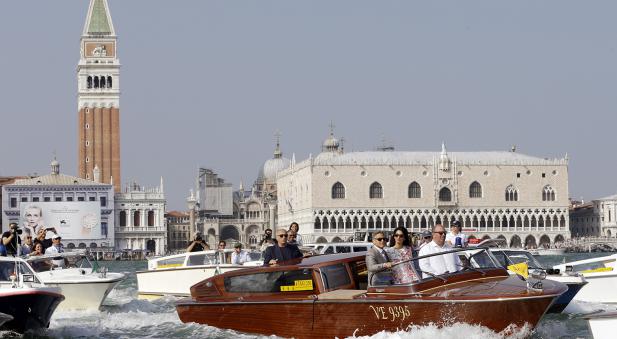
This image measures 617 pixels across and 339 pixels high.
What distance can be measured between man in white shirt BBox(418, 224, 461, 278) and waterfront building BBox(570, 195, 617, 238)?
358ft

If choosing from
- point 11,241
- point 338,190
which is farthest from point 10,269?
point 338,190

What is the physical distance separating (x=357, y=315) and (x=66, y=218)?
326ft

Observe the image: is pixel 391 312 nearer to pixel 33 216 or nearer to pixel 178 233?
pixel 33 216

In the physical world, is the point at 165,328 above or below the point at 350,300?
below

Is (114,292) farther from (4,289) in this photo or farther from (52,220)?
(52,220)

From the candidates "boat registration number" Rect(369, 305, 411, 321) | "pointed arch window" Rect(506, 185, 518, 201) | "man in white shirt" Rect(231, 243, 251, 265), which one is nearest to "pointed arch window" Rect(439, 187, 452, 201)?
"pointed arch window" Rect(506, 185, 518, 201)

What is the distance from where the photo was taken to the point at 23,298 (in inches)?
691

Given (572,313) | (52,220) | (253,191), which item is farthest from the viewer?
(253,191)

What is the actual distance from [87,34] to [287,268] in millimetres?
109476

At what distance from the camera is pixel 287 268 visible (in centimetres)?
1595

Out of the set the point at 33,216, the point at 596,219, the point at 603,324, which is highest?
the point at 33,216

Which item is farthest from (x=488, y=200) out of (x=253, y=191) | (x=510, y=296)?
(x=510, y=296)

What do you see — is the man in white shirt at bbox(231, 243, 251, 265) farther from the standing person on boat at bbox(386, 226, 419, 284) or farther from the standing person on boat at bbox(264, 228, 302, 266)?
the standing person on boat at bbox(386, 226, 419, 284)

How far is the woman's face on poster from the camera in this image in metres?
111
